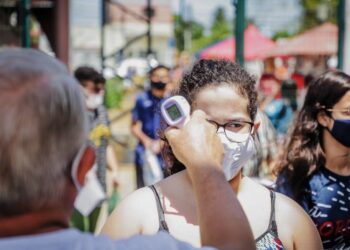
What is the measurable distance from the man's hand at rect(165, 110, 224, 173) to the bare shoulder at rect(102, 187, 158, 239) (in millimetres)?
608

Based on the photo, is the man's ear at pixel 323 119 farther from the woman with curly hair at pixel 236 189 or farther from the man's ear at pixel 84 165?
the man's ear at pixel 84 165

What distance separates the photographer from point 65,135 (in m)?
1.40

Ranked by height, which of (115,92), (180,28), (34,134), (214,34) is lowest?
(115,92)

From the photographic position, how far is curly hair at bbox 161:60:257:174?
247 cm

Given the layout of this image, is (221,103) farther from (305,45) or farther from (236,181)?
(305,45)

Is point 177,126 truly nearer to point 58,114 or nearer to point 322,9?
point 58,114

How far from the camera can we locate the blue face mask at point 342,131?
11.5 feet

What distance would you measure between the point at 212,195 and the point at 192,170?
98 millimetres

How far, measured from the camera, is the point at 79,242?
143 cm

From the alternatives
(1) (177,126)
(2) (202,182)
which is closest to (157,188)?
(1) (177,126)

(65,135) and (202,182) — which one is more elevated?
(65,135)

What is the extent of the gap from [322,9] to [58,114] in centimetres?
2368

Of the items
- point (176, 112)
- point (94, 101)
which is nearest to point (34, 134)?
point (176, 112)

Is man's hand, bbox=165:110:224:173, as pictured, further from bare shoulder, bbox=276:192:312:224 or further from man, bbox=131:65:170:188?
man, bbox=131:65:170:188
